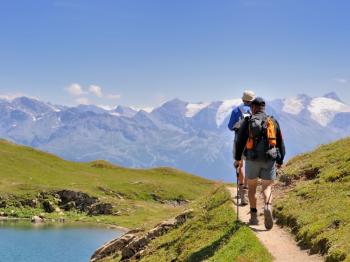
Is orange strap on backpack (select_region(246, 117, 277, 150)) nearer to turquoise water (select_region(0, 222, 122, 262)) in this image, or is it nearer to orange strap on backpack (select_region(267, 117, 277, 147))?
orange strap on backpack (select_region(267, 117, 277, 147))

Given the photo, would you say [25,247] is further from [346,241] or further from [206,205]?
[346,241]

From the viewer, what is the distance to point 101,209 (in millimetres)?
130375

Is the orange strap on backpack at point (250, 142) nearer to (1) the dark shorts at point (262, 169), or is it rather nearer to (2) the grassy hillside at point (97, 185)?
(1) the dark shorts at point (262, 169)

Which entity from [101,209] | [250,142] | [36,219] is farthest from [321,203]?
[101,209]

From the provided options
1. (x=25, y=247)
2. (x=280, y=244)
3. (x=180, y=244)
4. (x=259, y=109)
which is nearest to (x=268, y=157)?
(x=259, y=109)

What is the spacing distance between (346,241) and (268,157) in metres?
4.42

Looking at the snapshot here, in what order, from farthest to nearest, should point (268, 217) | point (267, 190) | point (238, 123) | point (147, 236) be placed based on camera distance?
point (147, 236)
point (238, 123)
point (268, 217)
point (267, 190)

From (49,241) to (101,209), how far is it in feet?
130

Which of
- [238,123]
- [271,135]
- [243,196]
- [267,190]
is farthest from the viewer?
[243,196]

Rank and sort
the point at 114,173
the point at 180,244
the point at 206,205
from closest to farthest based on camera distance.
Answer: the point at 180,244 < the point at 206,205 < the point at 114,173

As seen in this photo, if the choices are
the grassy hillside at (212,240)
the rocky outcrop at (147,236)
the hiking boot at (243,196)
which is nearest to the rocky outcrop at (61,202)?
the rocky outcrop at (147,236)

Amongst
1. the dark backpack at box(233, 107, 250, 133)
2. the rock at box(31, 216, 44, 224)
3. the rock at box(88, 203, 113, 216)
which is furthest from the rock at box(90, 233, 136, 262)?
the rock at box(88, 203, 113, 216)

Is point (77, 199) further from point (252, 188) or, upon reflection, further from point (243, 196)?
point (252, 188)

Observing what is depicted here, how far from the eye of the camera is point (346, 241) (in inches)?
695
